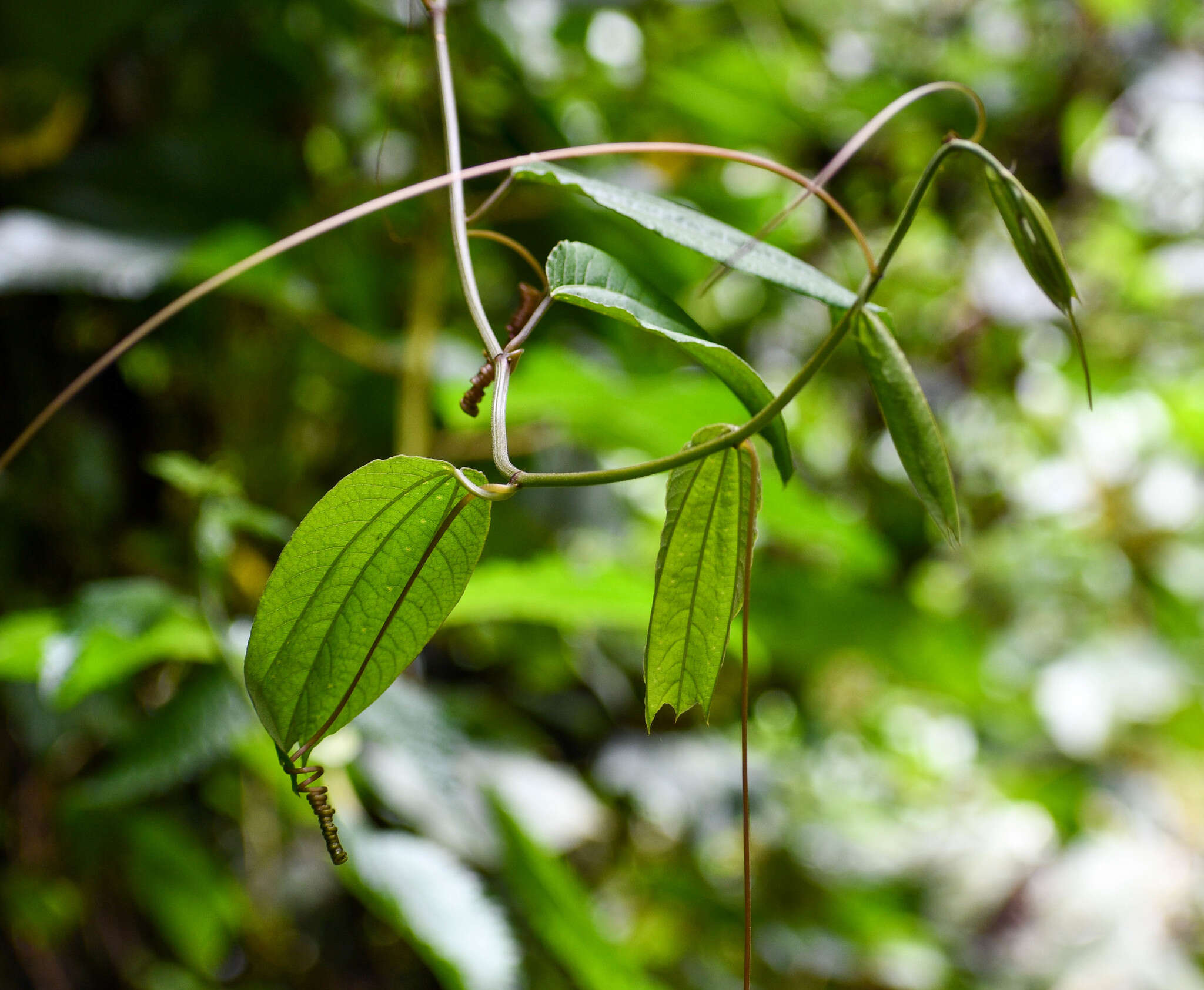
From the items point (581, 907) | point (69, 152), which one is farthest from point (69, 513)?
point (581, 907)

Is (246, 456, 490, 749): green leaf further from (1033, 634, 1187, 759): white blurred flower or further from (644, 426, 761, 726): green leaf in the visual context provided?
(1033, 634, 1187, 759): white blurred flower

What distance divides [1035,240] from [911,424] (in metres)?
0.04

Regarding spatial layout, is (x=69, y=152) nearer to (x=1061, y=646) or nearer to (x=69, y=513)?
(x=69, y=513)

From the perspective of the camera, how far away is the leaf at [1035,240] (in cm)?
16

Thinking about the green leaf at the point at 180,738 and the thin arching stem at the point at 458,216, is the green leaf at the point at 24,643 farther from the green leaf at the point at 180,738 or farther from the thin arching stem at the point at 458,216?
the thin arching stem at the point at 458,216

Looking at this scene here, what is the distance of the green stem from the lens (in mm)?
146

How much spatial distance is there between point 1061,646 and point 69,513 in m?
0.93

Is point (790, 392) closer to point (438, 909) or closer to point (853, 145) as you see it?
point (853, 145)

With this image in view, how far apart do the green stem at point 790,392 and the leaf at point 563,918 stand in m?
0.34

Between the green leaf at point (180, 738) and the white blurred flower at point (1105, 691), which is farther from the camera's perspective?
the white blurred flower at point (1105, 691)

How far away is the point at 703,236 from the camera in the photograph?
193 mm

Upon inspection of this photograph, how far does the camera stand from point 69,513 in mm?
608

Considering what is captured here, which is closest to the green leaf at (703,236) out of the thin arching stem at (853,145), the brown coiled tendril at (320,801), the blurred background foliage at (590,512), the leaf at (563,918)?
the thin arching stem at (853,145)

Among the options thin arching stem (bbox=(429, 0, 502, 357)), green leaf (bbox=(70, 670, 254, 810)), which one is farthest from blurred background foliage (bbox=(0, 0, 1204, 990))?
thin arching stem (bbox=(429, 0, 502, 357))
